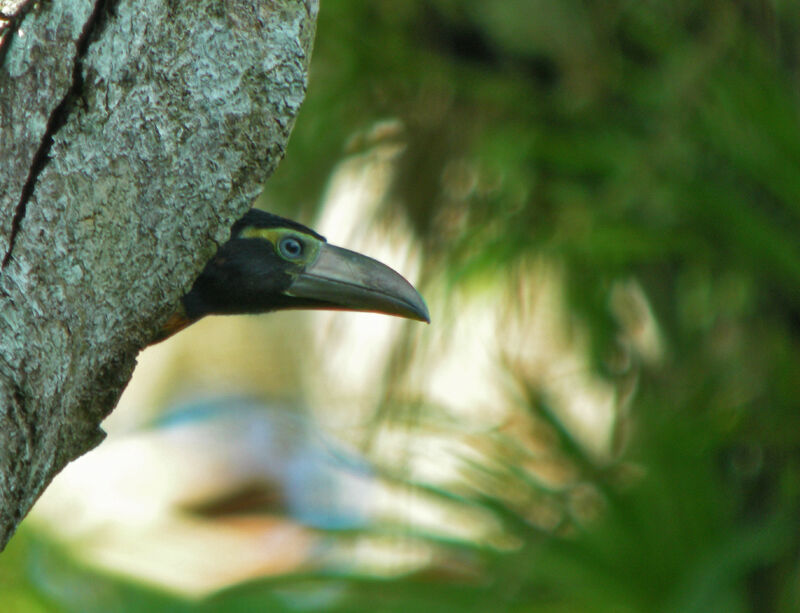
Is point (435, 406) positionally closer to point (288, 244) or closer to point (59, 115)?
point (288, 244)

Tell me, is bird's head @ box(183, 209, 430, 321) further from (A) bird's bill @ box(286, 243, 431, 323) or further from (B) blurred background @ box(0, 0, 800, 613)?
(B) blurred background @ box(0, 0, 800, 613)

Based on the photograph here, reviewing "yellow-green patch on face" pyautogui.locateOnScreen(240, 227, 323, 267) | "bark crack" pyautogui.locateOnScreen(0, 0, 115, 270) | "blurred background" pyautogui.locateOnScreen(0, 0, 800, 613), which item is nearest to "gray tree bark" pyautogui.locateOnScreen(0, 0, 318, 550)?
"bark crack" pyautogui.locateOnScreen(0, 0, 115, 270)

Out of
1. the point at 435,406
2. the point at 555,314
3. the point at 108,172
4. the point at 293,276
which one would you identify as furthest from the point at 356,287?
the point at 555,314

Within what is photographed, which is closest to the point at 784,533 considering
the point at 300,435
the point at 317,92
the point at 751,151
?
the point at 751,151

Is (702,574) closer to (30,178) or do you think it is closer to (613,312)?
(613,312)

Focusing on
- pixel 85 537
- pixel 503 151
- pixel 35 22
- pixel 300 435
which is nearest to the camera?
pixel 35 22

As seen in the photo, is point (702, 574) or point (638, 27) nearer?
point (702, 574)

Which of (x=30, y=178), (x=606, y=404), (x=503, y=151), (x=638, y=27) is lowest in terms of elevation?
(x=30, y=178)

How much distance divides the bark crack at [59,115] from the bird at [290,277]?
0.58m

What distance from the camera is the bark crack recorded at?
4.59 ft

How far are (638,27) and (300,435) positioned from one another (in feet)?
6.60

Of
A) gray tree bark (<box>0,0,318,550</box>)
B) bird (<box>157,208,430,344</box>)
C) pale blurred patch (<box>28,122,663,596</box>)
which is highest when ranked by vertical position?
pale blurred patch (<box>28,122,663,596</box>)

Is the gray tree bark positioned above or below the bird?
below

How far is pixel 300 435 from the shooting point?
4434 mm
